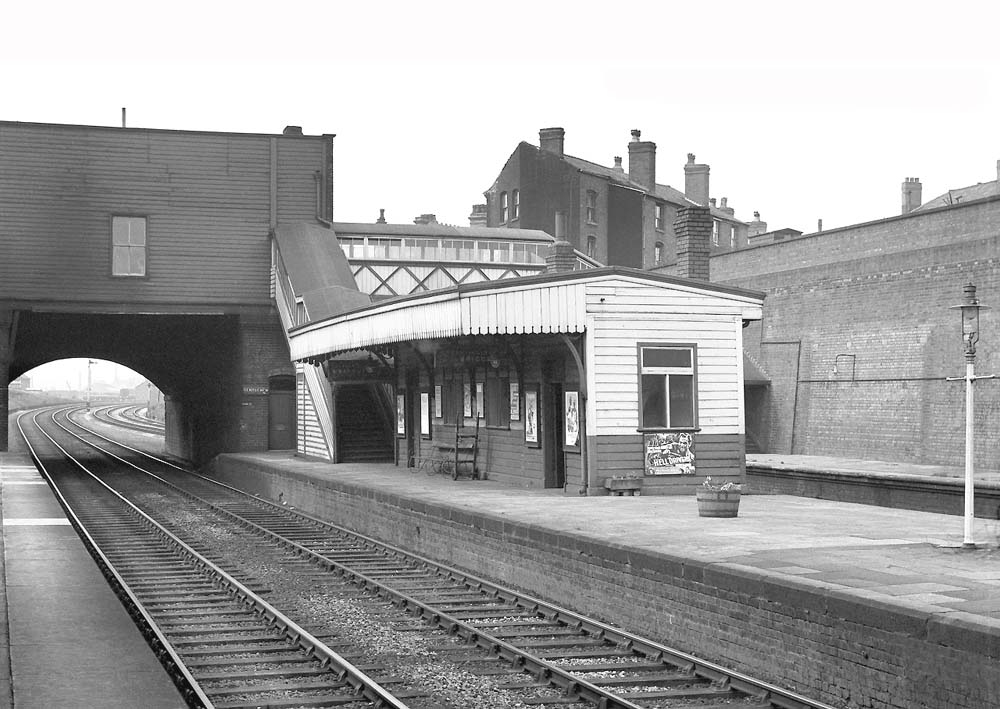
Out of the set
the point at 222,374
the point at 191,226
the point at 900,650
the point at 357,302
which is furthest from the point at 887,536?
the point at 222,374

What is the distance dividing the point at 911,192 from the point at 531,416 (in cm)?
4106

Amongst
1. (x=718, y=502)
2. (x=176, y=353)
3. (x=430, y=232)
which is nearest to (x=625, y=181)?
(x=430, y=232)

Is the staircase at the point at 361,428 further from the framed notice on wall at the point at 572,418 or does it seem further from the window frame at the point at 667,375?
the window frame at the point at 667,375

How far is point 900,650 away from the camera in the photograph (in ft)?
24.3

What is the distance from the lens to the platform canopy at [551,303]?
1630 centimetres

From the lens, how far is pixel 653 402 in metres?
16.8

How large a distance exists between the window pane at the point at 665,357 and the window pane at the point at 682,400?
0.62 ft

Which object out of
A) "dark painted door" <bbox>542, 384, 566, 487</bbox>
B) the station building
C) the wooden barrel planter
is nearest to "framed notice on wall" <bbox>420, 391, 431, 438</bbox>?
the station building

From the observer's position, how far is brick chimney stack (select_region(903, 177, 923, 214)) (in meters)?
54.0

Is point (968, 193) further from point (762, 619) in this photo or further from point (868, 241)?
point (762, 619)

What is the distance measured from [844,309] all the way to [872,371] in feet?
6.21

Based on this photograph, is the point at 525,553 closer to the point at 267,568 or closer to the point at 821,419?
the point at 267,568

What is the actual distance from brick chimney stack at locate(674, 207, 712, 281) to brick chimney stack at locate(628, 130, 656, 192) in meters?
36.0

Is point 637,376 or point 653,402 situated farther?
point 653,402
